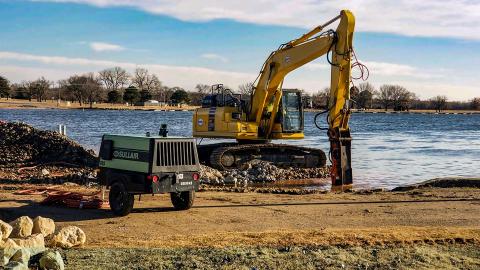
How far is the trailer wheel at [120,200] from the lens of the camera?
1330 cm

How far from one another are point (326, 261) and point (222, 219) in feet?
15.2

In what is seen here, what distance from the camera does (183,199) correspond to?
1418 cm

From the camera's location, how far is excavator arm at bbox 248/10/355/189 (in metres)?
18.8

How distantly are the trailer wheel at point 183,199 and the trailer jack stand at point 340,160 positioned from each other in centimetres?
610

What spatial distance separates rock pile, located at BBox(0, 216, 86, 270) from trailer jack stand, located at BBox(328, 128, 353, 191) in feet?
33.7

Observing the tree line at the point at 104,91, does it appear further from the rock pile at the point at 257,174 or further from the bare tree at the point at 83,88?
the rock pile at the point at 257,174

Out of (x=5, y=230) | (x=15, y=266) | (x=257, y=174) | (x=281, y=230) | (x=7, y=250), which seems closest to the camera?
(x=15, y=266)

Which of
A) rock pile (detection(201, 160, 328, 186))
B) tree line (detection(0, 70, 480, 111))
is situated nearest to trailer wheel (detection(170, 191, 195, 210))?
rock pile (detection(201, 160, 328, 186))

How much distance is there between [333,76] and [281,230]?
9236 millimetres

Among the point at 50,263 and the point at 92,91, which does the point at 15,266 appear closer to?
the point at 50,263

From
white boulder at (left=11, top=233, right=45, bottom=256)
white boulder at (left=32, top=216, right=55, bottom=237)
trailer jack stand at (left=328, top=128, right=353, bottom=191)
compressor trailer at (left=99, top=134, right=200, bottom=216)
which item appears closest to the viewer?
white boulder at (left=11, top=233, right=45, bottom=256)

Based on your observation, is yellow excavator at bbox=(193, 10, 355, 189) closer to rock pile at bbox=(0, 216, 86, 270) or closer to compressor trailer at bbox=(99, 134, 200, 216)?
compressor trailer at bbox=(99, 134, 200, 216)

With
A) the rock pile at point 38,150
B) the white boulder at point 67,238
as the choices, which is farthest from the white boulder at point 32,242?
the rock pile at point 38,150

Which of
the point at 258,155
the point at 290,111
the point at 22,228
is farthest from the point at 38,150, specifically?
the point at 22,228
